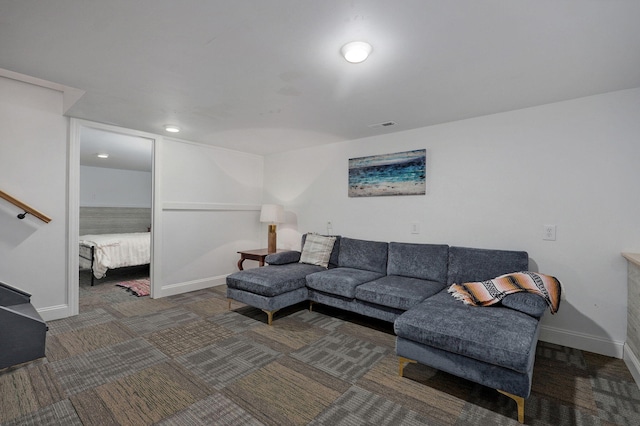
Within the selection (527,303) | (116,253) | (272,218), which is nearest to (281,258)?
(272,218)

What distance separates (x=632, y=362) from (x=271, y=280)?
300 centimetres

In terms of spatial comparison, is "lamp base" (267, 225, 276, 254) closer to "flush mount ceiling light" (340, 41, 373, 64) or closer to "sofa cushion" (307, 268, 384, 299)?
"sofa cushion" (307, 268, 384, 299)

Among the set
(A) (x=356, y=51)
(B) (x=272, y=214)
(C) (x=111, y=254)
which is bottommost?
(C) (x=111, y=254)

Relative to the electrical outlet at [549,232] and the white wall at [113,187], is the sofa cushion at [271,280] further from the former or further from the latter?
the white wall at [113,187]

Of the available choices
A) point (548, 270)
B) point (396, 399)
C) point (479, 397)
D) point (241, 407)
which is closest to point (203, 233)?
point (241, 407)

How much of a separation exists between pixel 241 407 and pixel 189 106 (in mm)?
2618

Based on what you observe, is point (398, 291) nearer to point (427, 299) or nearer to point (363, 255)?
point (427, 299)

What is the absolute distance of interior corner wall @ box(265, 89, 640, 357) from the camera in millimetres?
2449

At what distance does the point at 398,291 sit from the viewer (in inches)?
109

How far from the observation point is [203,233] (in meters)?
4.53

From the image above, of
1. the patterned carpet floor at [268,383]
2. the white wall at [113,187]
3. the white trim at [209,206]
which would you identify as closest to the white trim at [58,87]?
the white trim at [209,206]

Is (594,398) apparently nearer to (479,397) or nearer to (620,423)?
(620,423)

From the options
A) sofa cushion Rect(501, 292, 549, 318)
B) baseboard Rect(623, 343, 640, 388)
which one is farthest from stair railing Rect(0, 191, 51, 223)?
baseboard Rect(623, 343, 640, 388)

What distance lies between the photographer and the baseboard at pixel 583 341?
2451mm
